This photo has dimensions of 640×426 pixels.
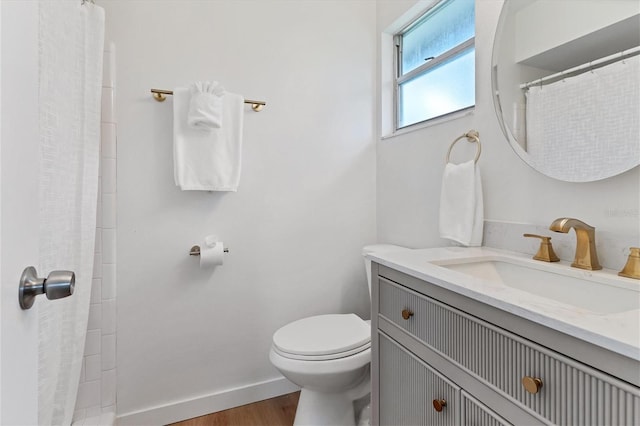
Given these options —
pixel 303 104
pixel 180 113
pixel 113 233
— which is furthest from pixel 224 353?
pixel 303 104

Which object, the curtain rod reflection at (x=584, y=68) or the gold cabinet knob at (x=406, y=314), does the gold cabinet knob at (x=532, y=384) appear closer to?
the gold cabinet knob at (x=406, y=314)

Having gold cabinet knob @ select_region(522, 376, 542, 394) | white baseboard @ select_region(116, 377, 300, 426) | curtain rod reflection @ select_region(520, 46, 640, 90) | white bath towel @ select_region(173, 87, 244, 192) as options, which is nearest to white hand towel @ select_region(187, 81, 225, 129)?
white bath towel @ select_region(173, 87, 244, 192)

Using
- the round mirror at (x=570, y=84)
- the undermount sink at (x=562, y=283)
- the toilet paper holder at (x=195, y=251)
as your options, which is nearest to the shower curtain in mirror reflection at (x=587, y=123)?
the round mirror at (x=570, y=84)

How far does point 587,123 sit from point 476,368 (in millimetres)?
788

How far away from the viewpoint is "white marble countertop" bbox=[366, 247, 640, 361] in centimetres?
50

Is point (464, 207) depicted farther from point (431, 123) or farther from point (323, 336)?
point (323, 336)

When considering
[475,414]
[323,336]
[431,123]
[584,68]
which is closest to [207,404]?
[323,336]

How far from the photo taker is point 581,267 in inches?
36.4

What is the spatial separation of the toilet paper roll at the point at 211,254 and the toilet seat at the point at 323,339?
44 cm

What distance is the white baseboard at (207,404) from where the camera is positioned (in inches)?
61.2

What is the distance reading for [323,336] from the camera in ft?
4.78

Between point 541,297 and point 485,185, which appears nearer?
point 541,297

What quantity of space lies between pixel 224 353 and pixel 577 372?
1564 mm

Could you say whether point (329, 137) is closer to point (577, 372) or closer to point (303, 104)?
point (303, 104)
